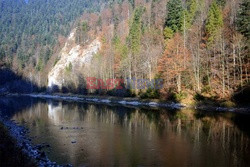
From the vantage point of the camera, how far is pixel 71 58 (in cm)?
11825

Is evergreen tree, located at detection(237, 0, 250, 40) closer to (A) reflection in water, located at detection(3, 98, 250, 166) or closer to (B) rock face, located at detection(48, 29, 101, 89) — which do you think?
(A) reflection in water, located at detection(3, 98, 250, 166)

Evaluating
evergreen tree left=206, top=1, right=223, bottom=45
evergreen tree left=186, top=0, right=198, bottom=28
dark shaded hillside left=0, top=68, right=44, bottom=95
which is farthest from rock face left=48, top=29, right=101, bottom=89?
evergreen tree left=206, top=1, right=223, bottom=45

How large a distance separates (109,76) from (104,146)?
5497cm

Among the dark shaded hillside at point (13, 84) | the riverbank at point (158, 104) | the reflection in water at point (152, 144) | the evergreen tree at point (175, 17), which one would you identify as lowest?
the reflection in water at point (152, 144)

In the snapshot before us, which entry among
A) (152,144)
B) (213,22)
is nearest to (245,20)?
(213,22)

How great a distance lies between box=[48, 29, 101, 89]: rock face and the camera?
108m

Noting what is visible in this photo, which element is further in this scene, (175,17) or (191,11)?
(191,11)

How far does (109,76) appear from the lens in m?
73.2

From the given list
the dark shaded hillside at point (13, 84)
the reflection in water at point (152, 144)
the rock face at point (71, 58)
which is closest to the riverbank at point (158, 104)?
the reflection in water at point (152, 144)

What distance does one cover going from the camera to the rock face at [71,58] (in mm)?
108438

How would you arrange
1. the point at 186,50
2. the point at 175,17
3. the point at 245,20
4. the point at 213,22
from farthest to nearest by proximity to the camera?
the point at 175,17 < the point at 213,22 < the point at 186,50 < the point at 245,20

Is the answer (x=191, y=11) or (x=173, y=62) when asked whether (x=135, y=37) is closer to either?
(x=191, y=11)

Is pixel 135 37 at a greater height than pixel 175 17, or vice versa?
pixel 175 17

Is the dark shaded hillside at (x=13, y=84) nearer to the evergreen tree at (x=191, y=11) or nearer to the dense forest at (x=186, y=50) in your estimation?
the dense forest at (x=186, y=50)
